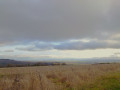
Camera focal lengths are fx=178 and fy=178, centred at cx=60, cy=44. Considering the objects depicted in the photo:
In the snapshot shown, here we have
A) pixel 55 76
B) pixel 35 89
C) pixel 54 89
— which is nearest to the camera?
pixel 35 89

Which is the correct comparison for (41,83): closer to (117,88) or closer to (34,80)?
(34,80)

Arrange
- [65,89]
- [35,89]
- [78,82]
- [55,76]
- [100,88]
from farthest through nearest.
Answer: [55,76]
[78,82]
[100,88]
[65,89]
[35,89]

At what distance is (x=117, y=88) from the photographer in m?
10.2

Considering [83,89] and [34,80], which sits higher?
[34,80]

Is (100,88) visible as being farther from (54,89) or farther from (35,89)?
(35,89)

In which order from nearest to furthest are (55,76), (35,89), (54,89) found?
(35,89), (54,89), (55,76)

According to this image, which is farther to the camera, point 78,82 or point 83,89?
point 78,82

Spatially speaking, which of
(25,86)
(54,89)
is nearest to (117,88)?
(54,89)

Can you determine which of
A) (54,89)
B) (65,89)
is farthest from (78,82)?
(54,89)

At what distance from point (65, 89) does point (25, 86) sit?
216 cm

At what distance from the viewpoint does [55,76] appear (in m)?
15.7

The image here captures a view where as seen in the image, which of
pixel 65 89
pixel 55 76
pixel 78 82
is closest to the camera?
pixel 65 89

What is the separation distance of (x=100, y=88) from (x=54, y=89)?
2959 millimetres

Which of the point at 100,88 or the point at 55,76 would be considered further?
the point at 55,76
